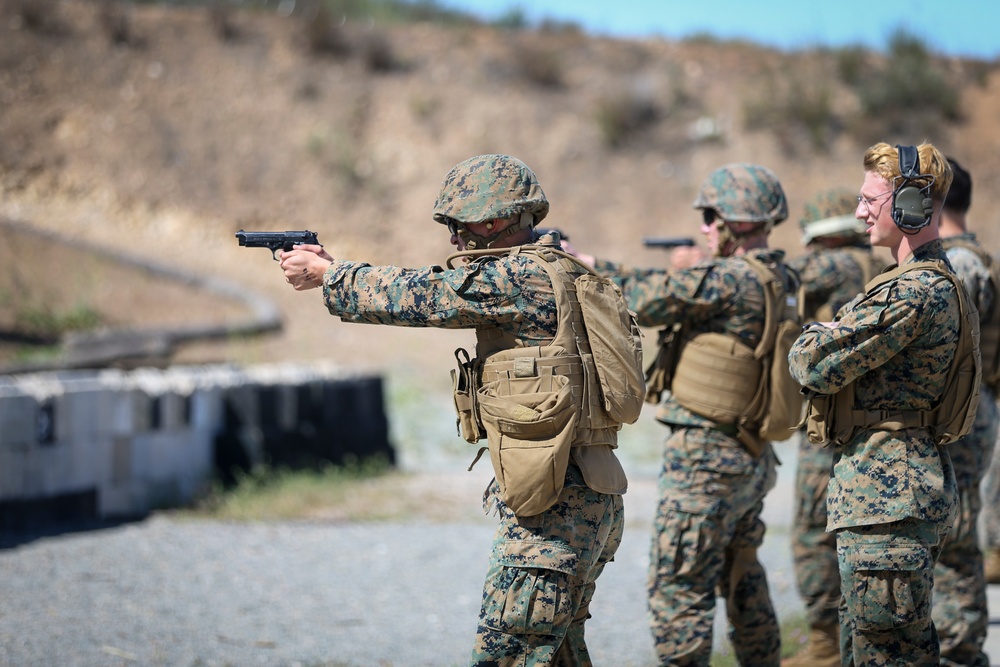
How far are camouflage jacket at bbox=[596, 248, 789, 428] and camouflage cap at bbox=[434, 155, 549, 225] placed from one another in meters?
1.01

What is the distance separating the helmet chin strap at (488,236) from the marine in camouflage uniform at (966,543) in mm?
1967

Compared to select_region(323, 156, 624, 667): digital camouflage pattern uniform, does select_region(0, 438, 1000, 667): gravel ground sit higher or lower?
lower

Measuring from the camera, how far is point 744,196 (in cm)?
453

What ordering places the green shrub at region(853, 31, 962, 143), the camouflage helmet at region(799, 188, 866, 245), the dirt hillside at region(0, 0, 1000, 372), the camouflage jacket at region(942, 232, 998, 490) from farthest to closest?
the green shrub at region(853, 31, 962, 143)
the dirt hillside at region(0, 0, 1000, 372)
the camouflage helmet at region(799, 188, 866, 245)
the camouflage jacket at region(942, 232, 998, 490)

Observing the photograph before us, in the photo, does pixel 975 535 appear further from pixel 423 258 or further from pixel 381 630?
pixel 423 258

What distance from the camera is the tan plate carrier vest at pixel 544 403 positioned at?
128 inches

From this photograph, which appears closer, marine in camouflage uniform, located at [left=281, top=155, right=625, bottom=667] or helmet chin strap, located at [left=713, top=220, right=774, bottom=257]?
marine in camouflage uniform, located at [left=281, top=155, right=625, bottom=667]

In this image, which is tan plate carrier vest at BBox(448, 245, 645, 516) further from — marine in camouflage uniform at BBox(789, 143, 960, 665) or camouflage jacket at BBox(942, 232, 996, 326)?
camouflage jacket at BBox(942, 232, 996, 326)

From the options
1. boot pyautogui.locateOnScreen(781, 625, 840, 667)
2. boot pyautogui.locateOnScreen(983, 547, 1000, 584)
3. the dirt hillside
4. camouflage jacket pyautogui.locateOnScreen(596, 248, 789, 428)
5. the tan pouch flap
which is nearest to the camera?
the tan pouch flap

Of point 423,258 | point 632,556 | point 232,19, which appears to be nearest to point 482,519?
point 632,556

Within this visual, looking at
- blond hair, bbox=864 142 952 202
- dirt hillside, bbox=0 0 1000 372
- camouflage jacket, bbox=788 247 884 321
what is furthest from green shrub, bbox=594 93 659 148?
blond hair, bbox=864 142 952 202

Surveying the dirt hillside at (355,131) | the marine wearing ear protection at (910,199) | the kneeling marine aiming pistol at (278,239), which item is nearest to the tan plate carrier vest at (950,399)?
the marine wearing ear protection at (910,199)

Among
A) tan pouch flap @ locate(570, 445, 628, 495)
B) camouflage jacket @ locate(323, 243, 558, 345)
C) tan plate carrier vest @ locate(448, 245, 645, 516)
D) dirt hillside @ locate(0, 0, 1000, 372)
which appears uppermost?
dirt hillside @ locate(0, 0, 1000, 372)

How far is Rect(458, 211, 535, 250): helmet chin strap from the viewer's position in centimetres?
347
